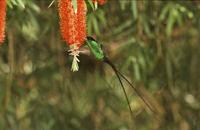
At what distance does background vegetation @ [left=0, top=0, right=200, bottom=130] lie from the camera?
115 inches

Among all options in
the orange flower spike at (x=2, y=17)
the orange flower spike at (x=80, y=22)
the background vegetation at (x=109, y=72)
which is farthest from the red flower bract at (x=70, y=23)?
the background vegetation at (x=109, y=72)

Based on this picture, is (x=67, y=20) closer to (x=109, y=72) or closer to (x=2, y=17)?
(x=2, y=17)

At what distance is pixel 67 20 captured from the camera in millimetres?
1163

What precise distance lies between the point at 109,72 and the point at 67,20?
7.19ft

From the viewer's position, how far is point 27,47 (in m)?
3.14

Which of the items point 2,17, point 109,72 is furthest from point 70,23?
point 109,72

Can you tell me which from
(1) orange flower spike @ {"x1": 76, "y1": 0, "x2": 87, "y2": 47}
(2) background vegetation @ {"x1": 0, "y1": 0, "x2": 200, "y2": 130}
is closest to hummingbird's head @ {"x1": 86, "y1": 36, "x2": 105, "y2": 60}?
(1) orange flower spike @ {"x1": 76, "y1": 0, "x2": 87, "y2": 47}

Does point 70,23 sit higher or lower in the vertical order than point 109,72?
lower

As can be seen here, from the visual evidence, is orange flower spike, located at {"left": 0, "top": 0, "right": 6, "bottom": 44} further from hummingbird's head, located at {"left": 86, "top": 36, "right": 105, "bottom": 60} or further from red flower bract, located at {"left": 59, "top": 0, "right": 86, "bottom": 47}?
→ hummingbird's head, located at {"left": 86, "top": 36, "right": 105, "bottom": 60}

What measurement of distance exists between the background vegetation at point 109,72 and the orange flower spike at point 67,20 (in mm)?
1638

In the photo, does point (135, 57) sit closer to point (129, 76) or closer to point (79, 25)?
point (129, 76)

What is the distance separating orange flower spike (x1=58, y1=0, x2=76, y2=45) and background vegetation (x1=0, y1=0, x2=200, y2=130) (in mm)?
1638

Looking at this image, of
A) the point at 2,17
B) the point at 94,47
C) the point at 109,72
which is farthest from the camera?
the point at 109,72

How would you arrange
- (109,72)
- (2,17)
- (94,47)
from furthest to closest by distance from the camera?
(109,72)
(94,47)
(2,17)
